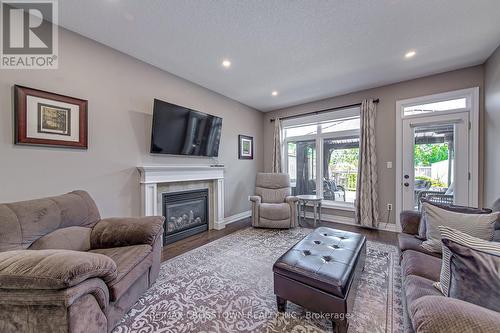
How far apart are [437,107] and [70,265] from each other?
15.7ft

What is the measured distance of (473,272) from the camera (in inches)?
37.2

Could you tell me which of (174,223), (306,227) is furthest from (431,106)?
(174,223)

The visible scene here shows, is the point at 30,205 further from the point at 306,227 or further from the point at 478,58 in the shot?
the point at 478,58

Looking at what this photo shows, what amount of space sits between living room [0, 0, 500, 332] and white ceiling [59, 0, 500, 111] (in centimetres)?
2

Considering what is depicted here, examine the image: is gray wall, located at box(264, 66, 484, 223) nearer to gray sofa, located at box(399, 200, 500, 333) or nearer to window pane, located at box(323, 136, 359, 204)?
window pane, located at box(323, 136, 359, 204)

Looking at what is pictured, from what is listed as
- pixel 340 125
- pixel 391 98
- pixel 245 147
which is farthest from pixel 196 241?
pixel 391 98

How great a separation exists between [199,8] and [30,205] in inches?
87.2

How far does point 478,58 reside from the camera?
2797mm

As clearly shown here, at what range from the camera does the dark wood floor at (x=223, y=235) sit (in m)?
2.87

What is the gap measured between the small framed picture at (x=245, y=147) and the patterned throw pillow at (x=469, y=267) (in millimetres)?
3843

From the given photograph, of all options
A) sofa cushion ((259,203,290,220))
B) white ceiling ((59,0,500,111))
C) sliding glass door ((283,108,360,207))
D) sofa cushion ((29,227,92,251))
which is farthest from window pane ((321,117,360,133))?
sofa cushion ((29,227,92,251))

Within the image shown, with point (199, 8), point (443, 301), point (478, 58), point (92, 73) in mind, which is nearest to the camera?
point (443, 301)

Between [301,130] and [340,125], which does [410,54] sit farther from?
[301,130]

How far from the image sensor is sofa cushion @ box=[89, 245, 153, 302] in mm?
1361
